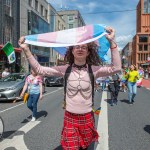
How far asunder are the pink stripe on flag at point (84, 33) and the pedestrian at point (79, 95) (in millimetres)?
87

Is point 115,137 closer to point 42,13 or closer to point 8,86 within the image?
point 8,86

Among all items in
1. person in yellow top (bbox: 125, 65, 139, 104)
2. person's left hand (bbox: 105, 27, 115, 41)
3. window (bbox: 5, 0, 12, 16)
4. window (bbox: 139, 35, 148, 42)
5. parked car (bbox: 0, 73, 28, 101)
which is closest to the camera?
person's left hand (bbox: 105, 27, 115, 41)

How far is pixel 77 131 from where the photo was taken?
3.38 m

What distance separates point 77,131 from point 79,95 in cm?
41

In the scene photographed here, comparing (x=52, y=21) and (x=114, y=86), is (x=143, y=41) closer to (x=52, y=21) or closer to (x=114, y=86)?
(x=52, y=21)

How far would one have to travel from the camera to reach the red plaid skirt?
3328 millimetres

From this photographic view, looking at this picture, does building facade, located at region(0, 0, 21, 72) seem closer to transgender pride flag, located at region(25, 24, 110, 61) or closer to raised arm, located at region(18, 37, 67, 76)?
transgender pride flag, located at region(25, 24, 110, 61)

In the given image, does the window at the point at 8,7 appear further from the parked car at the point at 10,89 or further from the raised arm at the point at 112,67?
the raised arm at the point at 112,67

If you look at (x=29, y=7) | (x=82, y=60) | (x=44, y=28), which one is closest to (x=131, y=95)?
(x=82, y=60)

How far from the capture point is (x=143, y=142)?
6.07 metres

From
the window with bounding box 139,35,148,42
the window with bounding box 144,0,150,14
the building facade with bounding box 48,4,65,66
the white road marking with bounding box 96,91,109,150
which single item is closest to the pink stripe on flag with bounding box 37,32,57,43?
the white road marking with bounding box 96,91,109,150

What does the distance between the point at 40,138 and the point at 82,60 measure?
3.29 metres

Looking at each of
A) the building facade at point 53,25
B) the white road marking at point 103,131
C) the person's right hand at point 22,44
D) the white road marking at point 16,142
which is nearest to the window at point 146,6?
the building facade at point 53,25

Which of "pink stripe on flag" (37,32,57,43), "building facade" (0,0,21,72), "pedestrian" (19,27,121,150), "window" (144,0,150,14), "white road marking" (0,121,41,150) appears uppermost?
"window" (144,0,150,14)
